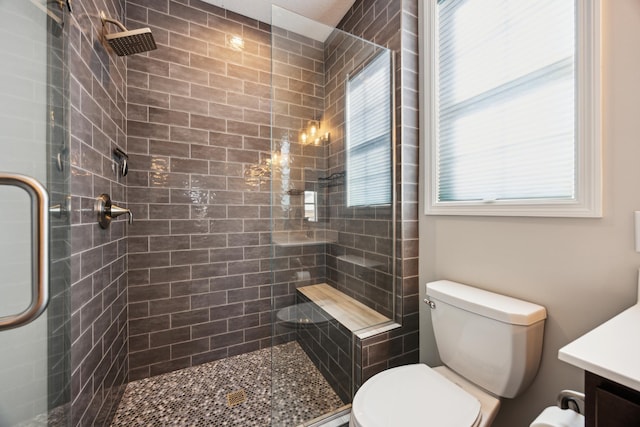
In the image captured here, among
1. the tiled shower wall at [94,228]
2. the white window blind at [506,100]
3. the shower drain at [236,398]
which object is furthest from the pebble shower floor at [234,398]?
the white window blind at [506,100]

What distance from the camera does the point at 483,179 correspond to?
1331 millimetres

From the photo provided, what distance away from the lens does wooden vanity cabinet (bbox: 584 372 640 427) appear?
1.62 feet

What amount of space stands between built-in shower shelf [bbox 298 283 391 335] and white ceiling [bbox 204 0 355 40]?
222cm

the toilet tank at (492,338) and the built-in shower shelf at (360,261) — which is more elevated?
the built-in shower shelf at (360,261)

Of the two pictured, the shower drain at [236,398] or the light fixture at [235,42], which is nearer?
the shower drain at [236,398]

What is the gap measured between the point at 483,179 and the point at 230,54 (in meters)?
2.21

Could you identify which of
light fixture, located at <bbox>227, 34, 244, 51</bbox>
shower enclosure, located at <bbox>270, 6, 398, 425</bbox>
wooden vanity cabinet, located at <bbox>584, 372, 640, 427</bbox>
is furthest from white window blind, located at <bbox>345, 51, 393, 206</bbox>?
wooden vanity cabinet, located at <bbox>584, 372, 640, 427</bbox>

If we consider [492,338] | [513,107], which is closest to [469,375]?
[492,338]

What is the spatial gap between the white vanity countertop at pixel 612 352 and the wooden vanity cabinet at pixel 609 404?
0.11 ft

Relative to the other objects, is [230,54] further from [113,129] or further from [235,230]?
[235,230]

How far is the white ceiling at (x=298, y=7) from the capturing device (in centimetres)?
200

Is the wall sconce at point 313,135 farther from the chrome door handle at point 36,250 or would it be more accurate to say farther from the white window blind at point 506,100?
the chrome door handle at point 36,250

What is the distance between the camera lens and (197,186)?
2049 mm

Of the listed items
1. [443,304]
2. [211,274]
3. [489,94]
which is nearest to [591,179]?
[489,94]
